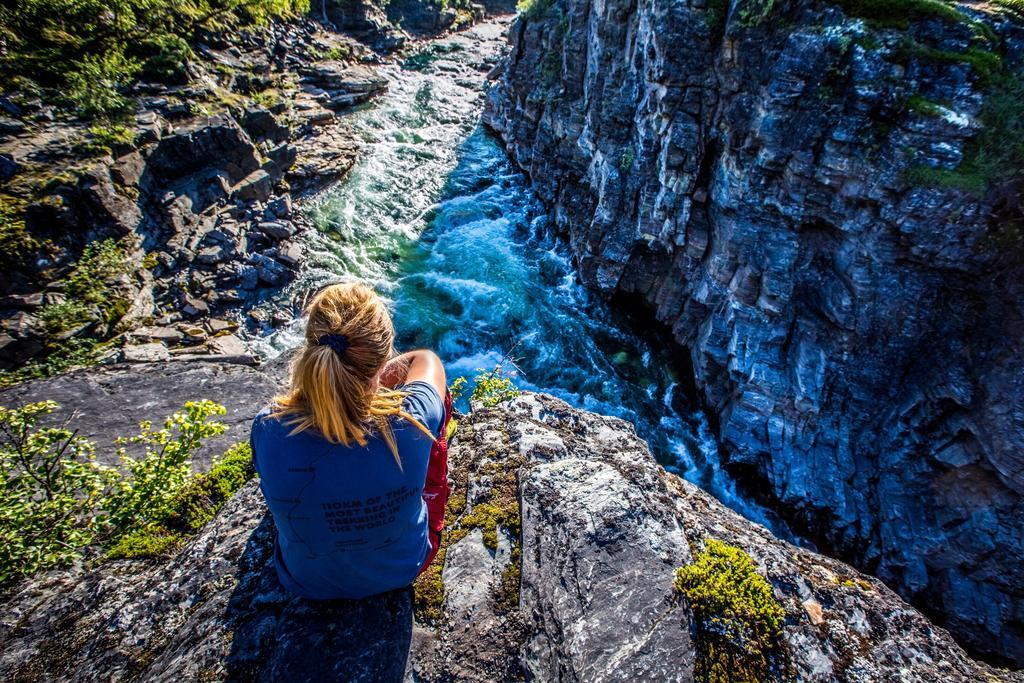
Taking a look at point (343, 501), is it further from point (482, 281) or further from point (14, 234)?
point (14, 234)

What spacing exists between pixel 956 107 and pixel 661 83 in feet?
21.6

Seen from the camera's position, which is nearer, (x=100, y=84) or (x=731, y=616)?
(x=731, y=616)

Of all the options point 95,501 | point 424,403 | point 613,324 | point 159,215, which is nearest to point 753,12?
point 613,324

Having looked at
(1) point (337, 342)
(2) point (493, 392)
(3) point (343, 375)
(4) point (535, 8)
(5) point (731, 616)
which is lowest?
(2) point (493, 392)

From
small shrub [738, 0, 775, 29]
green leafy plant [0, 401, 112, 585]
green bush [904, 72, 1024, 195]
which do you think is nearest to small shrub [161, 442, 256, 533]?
green leafy plant [0, 401, 112, 585]

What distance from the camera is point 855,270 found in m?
10.5

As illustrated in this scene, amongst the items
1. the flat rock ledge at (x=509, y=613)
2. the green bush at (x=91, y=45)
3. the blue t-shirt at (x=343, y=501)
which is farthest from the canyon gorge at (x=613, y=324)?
the green bush at (x=91, y=45)

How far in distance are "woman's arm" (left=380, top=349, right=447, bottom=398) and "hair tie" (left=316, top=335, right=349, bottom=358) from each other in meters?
0.68

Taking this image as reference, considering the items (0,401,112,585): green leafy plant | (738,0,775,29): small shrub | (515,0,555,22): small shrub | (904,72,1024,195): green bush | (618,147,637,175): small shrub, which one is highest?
(515,0,555,22): small shrub

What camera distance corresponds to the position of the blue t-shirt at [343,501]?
8.89 feet

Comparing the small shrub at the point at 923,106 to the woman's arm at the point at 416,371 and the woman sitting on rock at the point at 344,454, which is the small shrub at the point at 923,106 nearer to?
the woman's arm at the point at 416,371

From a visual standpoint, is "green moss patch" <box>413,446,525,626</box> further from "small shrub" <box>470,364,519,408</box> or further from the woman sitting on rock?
"small shrub" <box>470,364,519,408</box>

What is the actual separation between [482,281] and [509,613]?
15.3 m

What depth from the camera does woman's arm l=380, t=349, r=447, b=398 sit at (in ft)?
11.4
